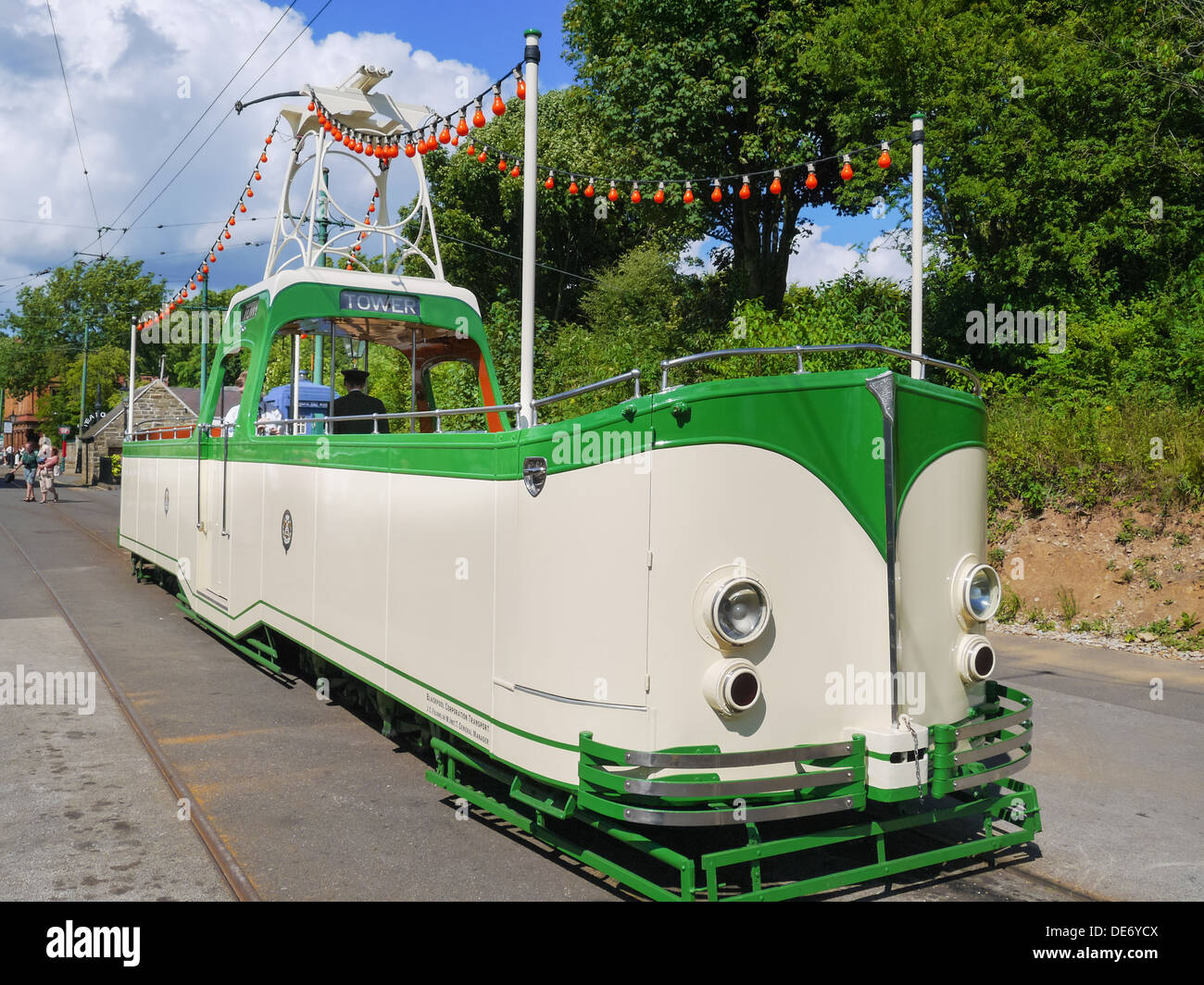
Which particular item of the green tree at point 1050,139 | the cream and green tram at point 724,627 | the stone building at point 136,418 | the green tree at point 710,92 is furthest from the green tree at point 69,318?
the cream and green tram at point 724,627

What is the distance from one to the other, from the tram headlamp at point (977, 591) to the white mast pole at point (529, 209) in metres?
2.21

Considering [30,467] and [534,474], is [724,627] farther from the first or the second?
[30,467]

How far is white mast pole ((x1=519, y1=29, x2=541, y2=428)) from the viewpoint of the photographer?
5277 mm

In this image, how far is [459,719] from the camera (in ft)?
17.4

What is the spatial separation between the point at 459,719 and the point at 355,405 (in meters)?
4.14

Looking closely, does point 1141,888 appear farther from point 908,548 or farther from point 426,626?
point 426,626

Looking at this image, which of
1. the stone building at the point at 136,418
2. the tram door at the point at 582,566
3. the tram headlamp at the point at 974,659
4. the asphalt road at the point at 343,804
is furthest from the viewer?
the stone building at the point at 136,418

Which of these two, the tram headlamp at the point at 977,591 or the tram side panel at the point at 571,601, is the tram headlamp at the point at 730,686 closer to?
the tram side panel at the point at 571,601

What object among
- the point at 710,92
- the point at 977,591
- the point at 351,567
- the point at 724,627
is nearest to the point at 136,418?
the point at 710,92

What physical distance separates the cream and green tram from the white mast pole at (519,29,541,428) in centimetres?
44

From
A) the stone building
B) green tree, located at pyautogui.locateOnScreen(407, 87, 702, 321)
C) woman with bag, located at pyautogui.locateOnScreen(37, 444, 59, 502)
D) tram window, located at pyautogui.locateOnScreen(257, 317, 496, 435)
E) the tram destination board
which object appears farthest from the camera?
the stone building

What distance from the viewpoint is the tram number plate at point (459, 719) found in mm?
5035

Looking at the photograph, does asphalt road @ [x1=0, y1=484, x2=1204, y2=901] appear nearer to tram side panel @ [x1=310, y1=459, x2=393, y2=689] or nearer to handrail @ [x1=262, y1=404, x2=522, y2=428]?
tram side panel @ [x1=310, y1=459, x2=393, y2=689]

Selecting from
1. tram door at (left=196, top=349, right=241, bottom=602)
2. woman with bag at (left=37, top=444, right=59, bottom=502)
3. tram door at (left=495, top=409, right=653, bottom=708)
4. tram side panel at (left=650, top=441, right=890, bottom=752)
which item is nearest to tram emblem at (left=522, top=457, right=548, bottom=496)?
tram door at (left=495, top=409, right=653, bottom=708)
